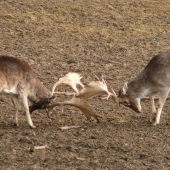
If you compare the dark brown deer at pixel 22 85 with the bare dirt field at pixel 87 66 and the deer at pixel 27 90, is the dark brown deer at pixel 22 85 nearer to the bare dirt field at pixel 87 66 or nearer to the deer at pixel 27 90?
the deer at pixel 27 90

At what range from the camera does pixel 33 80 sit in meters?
10.3

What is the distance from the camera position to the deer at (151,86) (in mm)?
10481

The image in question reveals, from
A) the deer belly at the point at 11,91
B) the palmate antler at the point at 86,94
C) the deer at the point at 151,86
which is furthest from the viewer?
the deer at the point at 151,86

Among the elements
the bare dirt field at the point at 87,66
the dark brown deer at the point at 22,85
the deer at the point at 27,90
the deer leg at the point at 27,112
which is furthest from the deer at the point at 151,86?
the deer leg at the point at 27,112

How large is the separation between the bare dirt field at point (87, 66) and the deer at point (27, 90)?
0.29 m

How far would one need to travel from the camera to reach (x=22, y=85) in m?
10.1

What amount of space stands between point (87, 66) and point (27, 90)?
3.62 metres

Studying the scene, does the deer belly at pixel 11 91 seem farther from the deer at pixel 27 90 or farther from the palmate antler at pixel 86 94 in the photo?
the palmate antler at pixel 86 94

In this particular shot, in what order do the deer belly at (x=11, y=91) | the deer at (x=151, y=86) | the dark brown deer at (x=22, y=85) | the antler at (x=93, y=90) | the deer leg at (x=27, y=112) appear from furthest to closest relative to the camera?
1. the deer at (x=151, y=86)
2. the antler at (x=93, y=90)
3. the deer leg at (x=27, y=112)
4. the deer belly at (x=11, y=91)
5. the dark brown deer at (x=22, y=85)

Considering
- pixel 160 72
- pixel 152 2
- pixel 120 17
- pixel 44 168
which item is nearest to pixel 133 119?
pixel 160 72

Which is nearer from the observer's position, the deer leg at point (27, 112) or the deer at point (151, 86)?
the deer leg at point (27, 112)

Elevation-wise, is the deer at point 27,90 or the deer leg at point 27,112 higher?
the deer at point 27,90

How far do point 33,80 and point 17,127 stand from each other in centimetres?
90

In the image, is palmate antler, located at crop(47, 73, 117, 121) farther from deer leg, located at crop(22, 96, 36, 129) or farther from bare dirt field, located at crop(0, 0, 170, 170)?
deer leg, located at crop(22, 96, 36, 129)
